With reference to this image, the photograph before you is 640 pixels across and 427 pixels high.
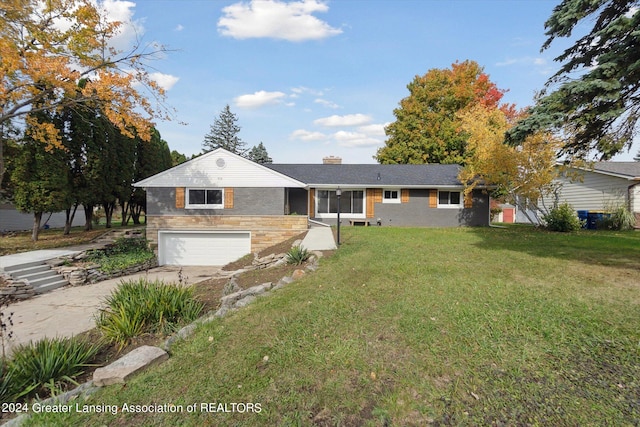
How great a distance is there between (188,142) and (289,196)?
1883 cm

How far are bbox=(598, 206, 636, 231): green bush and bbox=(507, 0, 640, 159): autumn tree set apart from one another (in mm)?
11340

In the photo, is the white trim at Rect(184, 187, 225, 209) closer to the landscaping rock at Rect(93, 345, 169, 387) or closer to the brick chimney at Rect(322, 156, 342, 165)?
the brick chimney at Rect(322, 156, 342, 165)

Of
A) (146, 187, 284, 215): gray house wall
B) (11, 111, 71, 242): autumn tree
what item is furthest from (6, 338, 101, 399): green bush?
(11, 111, 71, 242): autumn tree

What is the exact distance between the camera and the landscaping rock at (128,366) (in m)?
3.06

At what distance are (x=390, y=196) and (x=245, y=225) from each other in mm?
8351

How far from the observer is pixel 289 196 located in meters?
17.5

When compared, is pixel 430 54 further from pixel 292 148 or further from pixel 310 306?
pixel 292 148

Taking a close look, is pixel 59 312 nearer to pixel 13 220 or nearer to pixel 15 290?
pixel 15 290

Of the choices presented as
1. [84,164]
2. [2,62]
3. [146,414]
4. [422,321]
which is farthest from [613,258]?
[84,164]

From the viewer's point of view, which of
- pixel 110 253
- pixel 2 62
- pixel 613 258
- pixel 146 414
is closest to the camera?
pixel 146 414

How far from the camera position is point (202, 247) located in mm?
15133

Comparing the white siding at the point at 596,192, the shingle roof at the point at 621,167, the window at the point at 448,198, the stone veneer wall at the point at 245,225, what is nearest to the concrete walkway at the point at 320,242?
the stone veneer wall at the point at 245,225

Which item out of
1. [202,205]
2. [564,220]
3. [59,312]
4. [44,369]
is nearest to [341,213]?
[202,205]

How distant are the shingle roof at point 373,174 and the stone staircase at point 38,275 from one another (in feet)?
37.8
